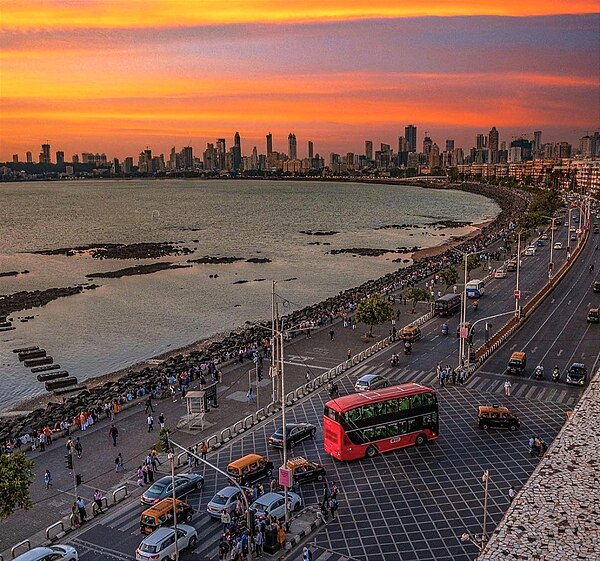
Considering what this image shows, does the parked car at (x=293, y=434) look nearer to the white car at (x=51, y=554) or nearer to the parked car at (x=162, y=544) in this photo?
the parked car at (x=162, y=544)

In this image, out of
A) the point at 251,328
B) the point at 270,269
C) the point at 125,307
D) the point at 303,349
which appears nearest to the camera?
the point at 303,349

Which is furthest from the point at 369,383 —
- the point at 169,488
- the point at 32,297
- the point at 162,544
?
the point at 32,297

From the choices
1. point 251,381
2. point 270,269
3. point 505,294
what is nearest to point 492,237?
point 270,269

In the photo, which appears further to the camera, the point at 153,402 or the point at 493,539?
the point at 153,402

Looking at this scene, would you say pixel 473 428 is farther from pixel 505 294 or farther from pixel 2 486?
pixel 505 294

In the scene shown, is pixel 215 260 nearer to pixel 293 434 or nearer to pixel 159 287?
pixel 159 287

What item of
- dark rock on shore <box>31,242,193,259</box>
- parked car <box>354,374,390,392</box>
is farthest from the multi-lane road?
dark rock on shore <box>31,242,193,259</box>
